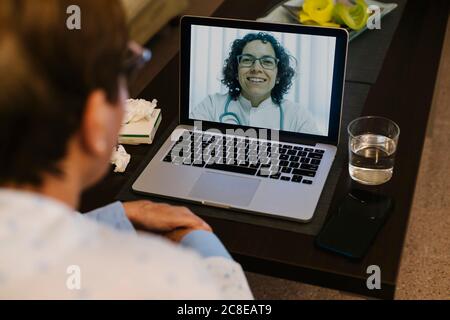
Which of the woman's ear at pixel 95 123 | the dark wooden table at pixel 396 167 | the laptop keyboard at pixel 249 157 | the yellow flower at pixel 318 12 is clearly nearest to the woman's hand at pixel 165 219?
the dark wooden table at pixel 396 167

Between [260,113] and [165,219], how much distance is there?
1.05 feet

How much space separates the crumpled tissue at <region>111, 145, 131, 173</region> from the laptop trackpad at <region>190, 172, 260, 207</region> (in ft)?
0.50

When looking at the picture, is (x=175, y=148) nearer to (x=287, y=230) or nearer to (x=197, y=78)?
(x=197, y=78)

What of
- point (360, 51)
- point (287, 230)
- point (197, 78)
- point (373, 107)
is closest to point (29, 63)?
point (287, 230)

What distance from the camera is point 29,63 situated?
1.80 feet

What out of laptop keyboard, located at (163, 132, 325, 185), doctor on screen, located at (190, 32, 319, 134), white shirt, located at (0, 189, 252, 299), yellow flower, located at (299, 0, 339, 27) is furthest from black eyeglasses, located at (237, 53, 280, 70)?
white shirt, located at (0, 189, 252, 299)

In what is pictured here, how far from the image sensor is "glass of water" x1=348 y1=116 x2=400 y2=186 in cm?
114

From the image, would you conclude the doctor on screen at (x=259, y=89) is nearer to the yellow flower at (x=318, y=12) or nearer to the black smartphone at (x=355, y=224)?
the black smartphone at (x=355, y=224)

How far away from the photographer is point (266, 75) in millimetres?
1192

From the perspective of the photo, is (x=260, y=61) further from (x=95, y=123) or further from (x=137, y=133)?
(x=95, y=123)

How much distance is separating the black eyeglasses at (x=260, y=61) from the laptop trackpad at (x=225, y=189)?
0.71 feet

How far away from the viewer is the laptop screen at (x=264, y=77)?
117 cm

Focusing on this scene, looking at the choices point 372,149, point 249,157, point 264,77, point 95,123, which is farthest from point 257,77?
point 95,123

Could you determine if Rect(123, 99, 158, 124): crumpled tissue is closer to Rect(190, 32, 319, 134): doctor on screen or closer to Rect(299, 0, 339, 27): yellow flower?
Rect(190, 32, 319, 134): doctor on screen
